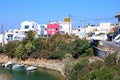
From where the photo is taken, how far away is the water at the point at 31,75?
40.6m

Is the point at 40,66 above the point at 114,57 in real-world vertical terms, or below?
below

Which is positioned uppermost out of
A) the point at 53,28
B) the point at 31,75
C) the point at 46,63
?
the point at 53,28

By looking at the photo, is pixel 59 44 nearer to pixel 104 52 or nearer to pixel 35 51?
pixel 35 51

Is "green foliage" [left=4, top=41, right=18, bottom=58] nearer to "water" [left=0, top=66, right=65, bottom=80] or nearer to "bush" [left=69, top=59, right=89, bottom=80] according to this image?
"water" [left=0, top=66, right=65, bottom=80]

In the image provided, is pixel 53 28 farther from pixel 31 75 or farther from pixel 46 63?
pixel 31 75

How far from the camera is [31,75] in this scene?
43.9m

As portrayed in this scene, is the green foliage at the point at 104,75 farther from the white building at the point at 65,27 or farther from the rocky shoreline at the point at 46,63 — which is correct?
the white building at the point at 65,27

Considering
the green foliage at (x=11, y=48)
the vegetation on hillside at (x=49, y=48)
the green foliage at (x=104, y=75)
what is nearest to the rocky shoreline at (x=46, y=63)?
the vegetation on hillside at (x=49, y=48)

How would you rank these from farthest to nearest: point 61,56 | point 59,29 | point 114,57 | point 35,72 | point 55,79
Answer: point 59,29, point 61,56, point 35,72, point 55,79, point 114,57

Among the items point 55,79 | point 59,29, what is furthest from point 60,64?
point 59,29

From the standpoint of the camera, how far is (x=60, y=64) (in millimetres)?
48406

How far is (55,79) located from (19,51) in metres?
19.8


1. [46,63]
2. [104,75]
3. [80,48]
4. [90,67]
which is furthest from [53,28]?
[104,75]

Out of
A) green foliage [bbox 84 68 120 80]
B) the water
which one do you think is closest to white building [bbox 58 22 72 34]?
the water
